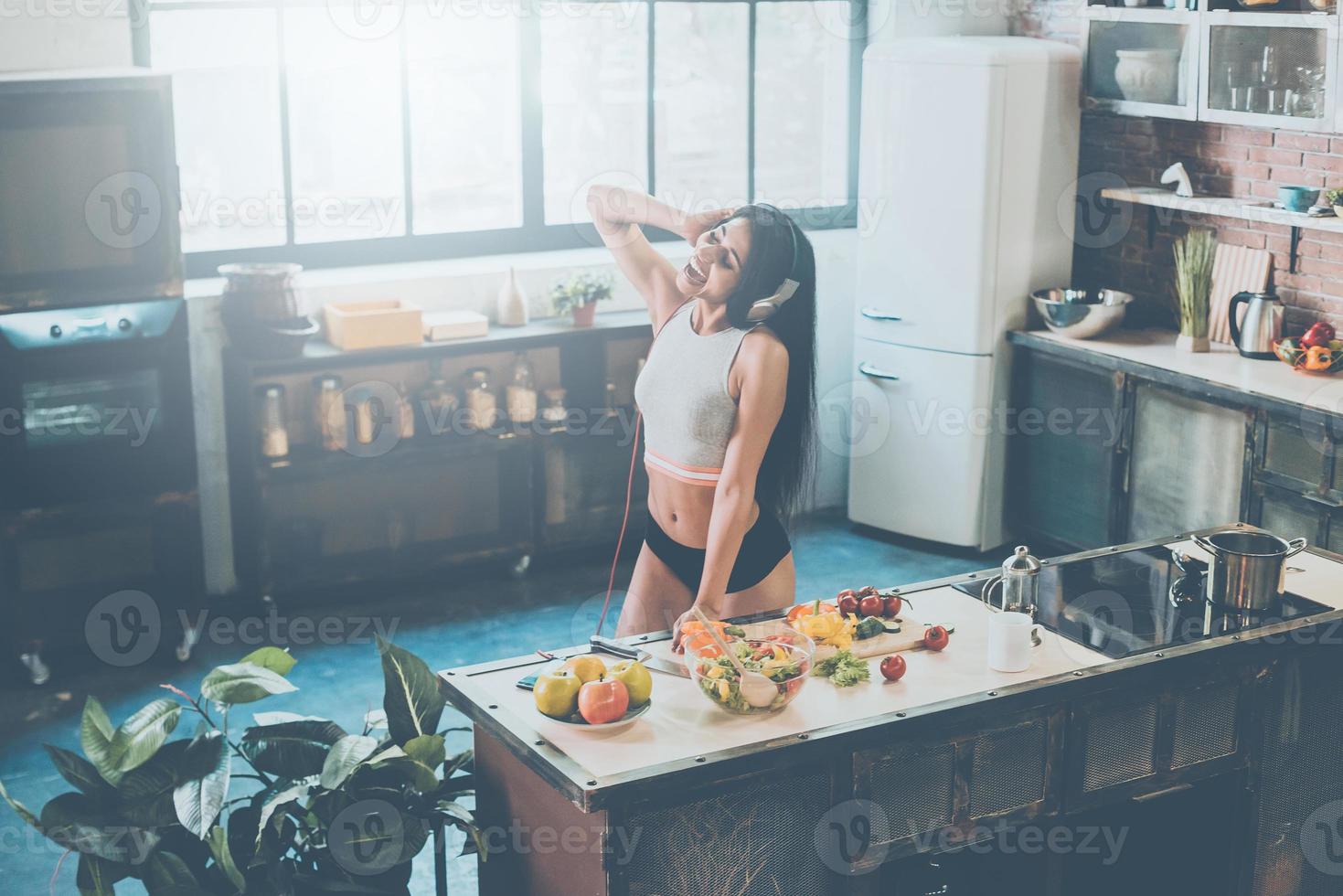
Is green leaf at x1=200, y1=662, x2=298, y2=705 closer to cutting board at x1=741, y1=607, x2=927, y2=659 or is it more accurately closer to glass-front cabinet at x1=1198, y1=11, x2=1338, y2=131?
cutting board at x1=741, y1=607, x2=927, y2=659

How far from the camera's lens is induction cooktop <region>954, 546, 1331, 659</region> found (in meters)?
3.10

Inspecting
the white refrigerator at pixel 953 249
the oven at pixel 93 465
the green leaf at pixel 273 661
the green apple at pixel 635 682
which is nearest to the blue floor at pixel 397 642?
the oven at pixel 93 465

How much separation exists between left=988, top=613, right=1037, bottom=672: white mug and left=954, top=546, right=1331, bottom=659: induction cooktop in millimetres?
204

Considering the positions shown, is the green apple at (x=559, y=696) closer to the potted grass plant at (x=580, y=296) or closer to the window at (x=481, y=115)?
the potted grass plant at (x=580, y=296)

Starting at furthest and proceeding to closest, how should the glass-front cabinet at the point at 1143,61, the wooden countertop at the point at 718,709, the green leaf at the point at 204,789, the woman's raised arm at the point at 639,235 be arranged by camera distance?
1. the glass-front cabinet at the point at 1143,61
2. the woman's raised arm at the point at 639,235
3. the green leaf at the point at 204,789
4. the wooden countertop at the point at 718,709

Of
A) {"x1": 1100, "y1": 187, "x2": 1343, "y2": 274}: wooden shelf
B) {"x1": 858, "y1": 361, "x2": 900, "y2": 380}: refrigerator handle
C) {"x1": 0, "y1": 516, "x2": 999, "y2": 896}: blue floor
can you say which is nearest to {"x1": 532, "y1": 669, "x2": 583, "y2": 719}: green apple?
{"x1": 0, "y1": 516, "x2": 999, "y2": 896}: blue floor

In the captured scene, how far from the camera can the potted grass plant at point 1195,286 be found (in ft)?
18.3

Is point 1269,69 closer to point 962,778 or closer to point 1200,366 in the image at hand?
point 1200,366

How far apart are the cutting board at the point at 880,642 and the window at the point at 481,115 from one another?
11.2ft

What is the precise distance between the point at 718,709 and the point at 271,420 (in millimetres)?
3121

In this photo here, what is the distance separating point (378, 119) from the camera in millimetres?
5891

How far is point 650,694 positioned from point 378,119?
3.74 m

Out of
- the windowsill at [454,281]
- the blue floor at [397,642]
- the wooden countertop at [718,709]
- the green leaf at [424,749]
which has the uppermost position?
the windowsill at [454,281]

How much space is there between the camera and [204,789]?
284 centimetres
